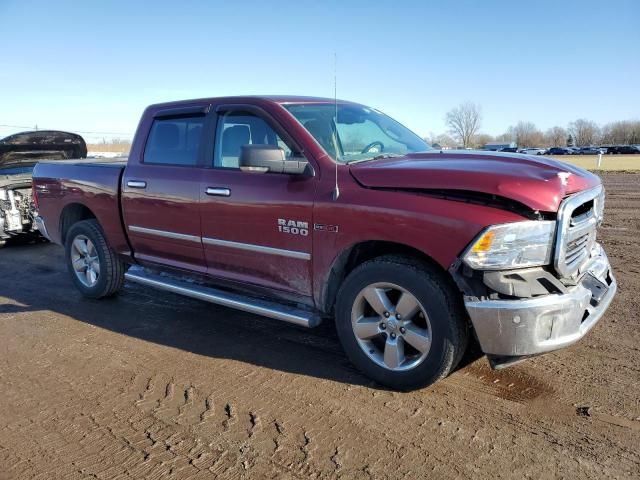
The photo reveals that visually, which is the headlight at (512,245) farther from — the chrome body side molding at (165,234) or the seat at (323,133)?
the chrome body side molding at (165,234)

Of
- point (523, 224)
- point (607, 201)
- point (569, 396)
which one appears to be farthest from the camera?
point (607, 201)

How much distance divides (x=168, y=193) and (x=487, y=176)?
2864 millimetres

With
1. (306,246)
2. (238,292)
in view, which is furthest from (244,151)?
(238,292)

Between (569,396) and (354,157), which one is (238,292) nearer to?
(354,157)

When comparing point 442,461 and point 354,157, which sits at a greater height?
point 354,157

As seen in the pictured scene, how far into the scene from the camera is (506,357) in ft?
10.3

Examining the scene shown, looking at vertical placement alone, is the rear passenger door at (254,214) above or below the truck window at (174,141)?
below

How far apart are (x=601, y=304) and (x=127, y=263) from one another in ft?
15.0

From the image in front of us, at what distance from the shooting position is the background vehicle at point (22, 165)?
27.9 ft

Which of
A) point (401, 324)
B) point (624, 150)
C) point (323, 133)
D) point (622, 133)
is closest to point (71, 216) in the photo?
point (323, 133)

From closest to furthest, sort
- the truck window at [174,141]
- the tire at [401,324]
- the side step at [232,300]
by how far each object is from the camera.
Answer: the tire at [401,324]
the side step at [232,300]
the truck window at [174,141]

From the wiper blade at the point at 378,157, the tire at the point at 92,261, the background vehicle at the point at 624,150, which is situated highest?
the wiper blade at the point at 378,157

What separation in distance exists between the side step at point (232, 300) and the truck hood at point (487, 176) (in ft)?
3.60

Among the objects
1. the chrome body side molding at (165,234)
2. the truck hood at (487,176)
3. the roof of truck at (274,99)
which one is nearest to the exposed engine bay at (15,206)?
the chrome body side molding at (165,234)
